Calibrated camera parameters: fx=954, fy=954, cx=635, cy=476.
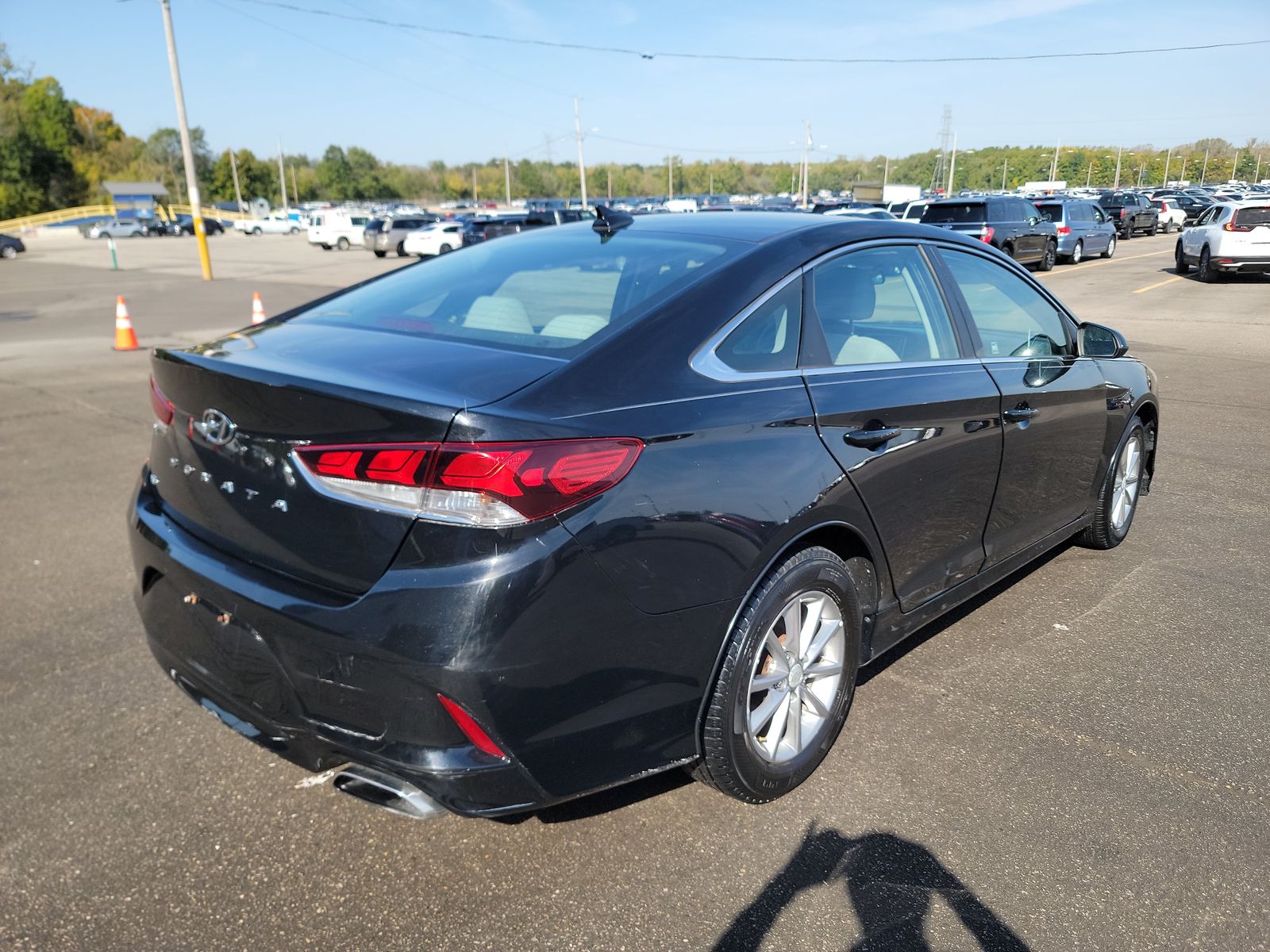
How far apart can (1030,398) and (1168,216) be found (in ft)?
156

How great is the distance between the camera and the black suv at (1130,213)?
1507 inches

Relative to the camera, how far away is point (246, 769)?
3.03 metres

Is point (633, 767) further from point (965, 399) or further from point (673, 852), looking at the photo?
point (965, 399)

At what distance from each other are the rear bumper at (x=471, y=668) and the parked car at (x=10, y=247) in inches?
1997

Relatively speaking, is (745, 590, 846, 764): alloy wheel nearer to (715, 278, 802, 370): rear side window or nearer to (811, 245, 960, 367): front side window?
(715, 278, 802, 370): rear side window

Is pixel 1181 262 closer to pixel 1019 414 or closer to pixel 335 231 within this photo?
pixel 1019 414

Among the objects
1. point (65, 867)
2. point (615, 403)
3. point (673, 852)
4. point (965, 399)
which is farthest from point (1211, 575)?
point (65, 867)

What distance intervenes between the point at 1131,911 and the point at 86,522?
543 centimetres

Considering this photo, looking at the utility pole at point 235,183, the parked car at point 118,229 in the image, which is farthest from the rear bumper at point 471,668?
the utility pole at point 235,183

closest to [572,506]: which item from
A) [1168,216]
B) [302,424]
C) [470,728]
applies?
[470,728]

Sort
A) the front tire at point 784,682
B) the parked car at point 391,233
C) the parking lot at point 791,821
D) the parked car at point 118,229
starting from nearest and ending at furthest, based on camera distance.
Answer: the parking lot at point 791,821 < the front tire at point 784,682 < the parked car at point 391,233 < the parked car at point 118,229

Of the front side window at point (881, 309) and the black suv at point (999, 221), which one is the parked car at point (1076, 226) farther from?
the front side window at point (881, 309)

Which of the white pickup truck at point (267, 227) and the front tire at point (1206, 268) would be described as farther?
the white pickup truck at point (267, 227)

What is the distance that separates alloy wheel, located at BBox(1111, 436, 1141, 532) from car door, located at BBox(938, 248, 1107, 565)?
1.39 ft
